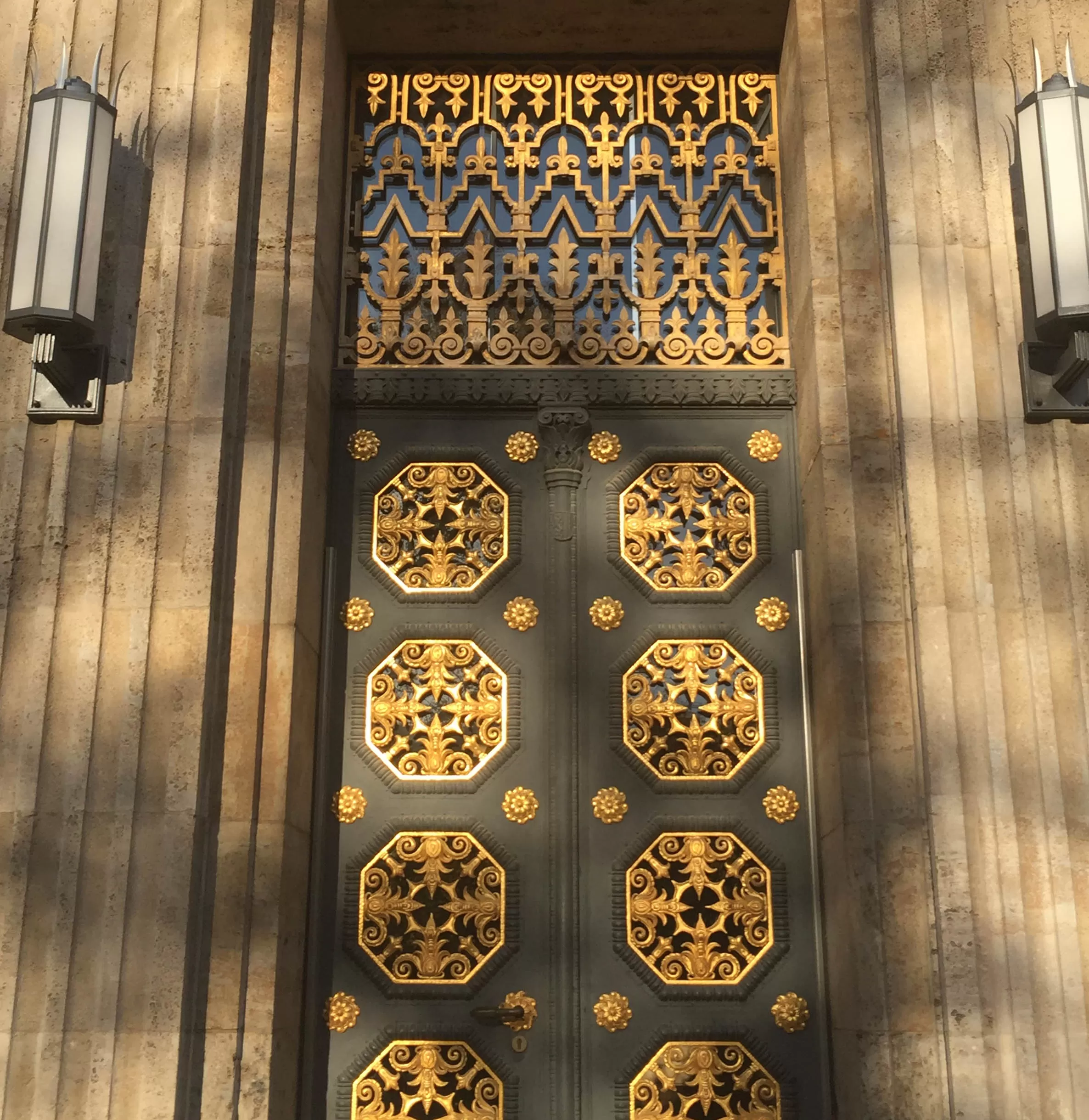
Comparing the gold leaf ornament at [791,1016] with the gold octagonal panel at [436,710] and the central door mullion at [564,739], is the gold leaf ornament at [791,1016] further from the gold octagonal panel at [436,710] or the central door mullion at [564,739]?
the gold octagonal panel at [436,710]

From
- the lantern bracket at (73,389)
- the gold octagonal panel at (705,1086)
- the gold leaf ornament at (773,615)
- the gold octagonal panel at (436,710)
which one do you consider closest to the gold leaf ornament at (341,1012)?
the gold octagonal panel at (436,710)

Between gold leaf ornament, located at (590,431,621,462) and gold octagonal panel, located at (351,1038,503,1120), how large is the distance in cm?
265

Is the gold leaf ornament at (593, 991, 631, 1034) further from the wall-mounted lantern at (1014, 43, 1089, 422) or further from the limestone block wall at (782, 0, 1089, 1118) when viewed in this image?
the wall-mounted lantern at (1014, 43, 1089, 422)

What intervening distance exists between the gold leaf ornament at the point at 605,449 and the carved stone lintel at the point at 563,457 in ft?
0.16

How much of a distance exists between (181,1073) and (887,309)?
4.10 metres

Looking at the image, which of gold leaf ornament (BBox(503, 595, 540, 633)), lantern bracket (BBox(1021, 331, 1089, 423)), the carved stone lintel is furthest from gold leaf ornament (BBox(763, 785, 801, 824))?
lantern bracket (BBox(1021, 331, 1089, 423))

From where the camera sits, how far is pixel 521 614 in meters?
6.16

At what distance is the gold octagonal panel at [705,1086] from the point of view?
5.61 meters

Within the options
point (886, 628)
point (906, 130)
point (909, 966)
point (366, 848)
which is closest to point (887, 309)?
point (906, 130)

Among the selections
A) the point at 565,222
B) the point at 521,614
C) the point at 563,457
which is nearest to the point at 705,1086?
the point at 521,614

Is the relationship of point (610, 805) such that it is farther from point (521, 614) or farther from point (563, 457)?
point (563, 457)

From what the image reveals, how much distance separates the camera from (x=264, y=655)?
5461mm

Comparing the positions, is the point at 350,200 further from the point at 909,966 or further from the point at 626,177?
the point at 909,966

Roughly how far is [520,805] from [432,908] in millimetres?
568
